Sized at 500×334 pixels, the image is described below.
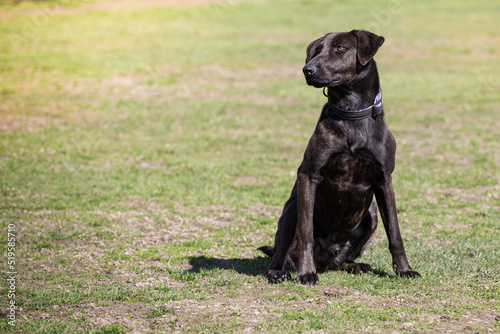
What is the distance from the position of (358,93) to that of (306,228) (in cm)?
135

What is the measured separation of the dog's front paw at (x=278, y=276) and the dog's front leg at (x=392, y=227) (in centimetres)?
103

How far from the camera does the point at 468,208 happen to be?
32.6 ft

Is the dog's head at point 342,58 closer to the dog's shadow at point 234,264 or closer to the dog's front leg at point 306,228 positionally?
the dog's front leg at point 306,228

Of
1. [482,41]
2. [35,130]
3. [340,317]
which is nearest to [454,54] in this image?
[482,41]

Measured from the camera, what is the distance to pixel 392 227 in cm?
614

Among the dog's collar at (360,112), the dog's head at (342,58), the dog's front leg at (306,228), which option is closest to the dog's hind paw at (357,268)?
the dog's front leg at (306,228)

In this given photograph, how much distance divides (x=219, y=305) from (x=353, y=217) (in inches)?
63.7

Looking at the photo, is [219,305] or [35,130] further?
[35,130]

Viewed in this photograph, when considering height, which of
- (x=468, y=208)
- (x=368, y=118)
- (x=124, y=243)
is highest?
(x=368, y=118)

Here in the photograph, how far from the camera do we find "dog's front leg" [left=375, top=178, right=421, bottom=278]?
607 centimetres

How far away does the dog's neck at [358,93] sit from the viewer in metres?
5.96

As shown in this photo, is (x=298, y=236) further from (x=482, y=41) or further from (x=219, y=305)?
(x=482, y=41)

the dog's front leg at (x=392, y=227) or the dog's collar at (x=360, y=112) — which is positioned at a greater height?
the dog's collar at (x=360, y=112)

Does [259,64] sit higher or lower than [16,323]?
higher
